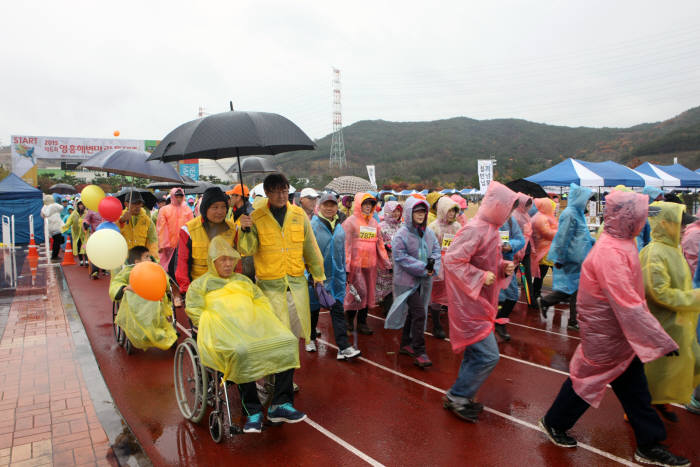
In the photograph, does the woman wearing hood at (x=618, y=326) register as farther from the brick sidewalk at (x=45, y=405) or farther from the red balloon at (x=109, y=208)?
the red balloon at (x=109, y=208)

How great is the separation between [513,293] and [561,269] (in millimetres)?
819

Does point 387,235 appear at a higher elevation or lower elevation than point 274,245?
lower

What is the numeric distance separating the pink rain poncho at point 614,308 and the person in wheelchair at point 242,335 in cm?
221

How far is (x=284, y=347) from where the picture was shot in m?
3.50

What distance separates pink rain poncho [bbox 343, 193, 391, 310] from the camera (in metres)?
6.55

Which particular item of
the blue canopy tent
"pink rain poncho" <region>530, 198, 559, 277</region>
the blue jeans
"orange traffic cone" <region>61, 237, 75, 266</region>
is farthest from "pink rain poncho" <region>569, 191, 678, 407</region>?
the blue canopy tent

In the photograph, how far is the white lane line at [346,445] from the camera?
136 inches

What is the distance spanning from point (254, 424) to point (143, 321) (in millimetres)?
2653

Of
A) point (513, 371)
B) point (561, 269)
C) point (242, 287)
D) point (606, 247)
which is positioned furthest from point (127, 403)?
point (561, 269)

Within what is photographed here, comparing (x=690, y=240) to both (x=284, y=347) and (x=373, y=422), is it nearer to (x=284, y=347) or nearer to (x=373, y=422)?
(x=373, y=422)

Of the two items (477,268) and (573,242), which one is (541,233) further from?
(477,268)

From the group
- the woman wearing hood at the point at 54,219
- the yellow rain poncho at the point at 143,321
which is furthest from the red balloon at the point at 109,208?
the woman wearing hood at the point at 54,219

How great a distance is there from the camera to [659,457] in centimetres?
325

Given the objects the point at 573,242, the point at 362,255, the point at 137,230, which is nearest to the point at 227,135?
the point at 362,255
